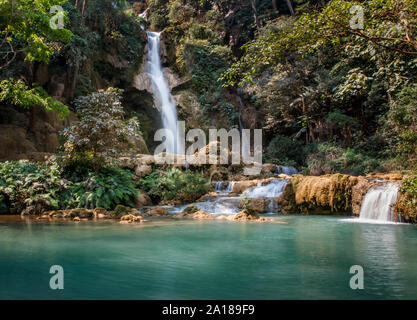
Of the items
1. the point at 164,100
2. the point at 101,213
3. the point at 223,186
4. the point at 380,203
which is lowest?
the point at 101,213

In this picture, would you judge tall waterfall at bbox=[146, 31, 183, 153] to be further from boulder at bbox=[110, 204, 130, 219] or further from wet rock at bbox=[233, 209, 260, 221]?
wet rock at bbox=[233, 209, 260, 221]

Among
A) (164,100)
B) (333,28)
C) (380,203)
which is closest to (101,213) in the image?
(333,28)

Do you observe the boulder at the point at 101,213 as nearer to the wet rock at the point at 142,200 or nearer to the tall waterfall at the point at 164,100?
the wet rock at the point at 142,200

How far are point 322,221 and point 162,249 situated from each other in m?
5.74

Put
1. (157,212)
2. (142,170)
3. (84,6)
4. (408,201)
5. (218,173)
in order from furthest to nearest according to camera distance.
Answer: (84,6), (218,173), (142,170), (157,212), (408,201)

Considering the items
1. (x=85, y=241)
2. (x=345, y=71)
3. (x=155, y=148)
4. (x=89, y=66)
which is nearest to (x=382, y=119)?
(x=345, y=71)

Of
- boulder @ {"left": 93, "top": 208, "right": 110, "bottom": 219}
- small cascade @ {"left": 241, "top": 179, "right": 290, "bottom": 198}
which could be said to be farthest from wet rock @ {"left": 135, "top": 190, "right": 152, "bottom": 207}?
small cascade @ {"left": 241, "top": 179, "right": 290, "bottom": 198}

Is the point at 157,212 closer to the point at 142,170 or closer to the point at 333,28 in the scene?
the point at 142,170

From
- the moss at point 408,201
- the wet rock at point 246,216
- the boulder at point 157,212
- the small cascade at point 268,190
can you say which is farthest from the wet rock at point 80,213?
the moss at point 408,201

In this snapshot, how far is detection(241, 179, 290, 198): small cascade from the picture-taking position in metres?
12.9

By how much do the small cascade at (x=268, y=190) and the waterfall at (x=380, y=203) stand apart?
10.3ft

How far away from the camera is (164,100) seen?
24.4 metres

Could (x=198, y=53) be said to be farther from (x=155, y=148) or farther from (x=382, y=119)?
(x=382, y=119)

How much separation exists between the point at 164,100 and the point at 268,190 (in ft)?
45.3
